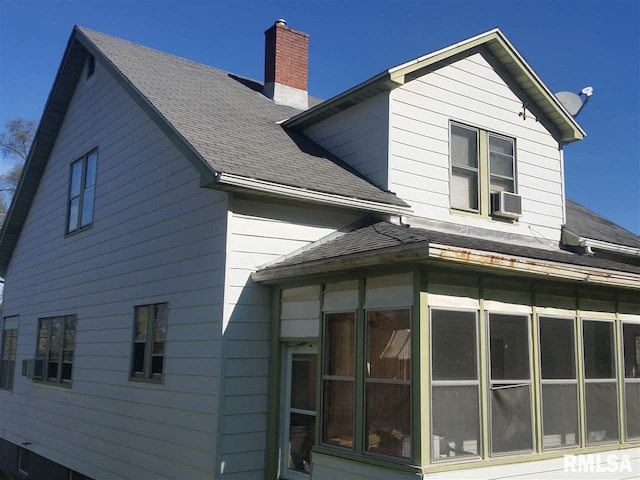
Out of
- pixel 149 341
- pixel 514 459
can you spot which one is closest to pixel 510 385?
pixel 514 459

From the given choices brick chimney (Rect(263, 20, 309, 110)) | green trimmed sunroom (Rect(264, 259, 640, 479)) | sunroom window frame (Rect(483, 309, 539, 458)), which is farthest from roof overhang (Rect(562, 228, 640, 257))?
brick chimney (Rect(263, 20, 309, 110))

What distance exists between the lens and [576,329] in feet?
27.5

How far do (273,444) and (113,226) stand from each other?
550 cm

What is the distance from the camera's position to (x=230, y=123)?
10.7 meters

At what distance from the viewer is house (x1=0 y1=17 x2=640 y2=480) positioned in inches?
283

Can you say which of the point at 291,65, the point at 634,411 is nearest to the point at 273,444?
the point at 634,411

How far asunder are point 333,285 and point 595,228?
725 cm

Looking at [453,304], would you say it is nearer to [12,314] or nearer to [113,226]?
[113,226]

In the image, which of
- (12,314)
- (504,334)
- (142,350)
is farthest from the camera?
(12,314)

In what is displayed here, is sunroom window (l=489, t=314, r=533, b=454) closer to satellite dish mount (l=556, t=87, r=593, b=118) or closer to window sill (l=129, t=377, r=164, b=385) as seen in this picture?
window sill (l=129, t=377, r=164, b=385)

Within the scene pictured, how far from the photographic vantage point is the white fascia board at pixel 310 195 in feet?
26.6

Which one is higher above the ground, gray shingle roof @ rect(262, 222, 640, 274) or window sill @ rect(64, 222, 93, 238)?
window sill @ rect(64, 222, 93, 238)

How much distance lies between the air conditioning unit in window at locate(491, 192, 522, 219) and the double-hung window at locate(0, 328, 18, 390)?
1248 centimetres

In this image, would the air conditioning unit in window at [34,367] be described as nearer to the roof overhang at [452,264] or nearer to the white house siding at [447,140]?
the roof overhang at [452,264]
